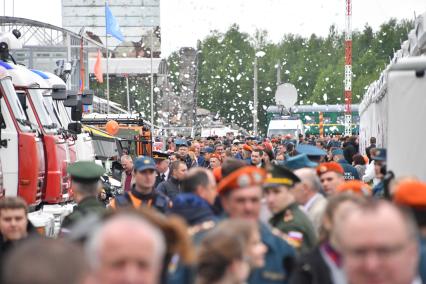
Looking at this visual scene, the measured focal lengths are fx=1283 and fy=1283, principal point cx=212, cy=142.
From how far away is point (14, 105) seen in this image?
17.3m

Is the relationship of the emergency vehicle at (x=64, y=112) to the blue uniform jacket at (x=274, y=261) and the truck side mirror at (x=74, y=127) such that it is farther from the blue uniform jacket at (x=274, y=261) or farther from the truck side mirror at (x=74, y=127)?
the blue uniform jacket at (x=274, y=261)

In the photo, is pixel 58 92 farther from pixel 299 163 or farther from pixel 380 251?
pixel 380 251

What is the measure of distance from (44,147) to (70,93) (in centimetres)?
245

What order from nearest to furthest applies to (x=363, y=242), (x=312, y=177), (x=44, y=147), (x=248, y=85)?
(x=363, y=242) < (x=312, y=177) < (x=44, y=147) < (x=248, y=85)

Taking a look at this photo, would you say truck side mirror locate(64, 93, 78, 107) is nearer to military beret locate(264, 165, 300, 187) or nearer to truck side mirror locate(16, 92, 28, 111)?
truck side mirror locate(16, 92, 28, 111)

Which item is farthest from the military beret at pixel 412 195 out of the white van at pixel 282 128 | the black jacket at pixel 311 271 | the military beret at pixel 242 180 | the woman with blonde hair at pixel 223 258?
the white van at pixel 282 128

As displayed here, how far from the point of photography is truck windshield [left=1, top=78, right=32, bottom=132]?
17.1 meters

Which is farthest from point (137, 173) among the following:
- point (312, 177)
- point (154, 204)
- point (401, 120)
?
point (401, 120)

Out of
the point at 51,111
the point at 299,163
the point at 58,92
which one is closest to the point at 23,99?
the point at 58,92

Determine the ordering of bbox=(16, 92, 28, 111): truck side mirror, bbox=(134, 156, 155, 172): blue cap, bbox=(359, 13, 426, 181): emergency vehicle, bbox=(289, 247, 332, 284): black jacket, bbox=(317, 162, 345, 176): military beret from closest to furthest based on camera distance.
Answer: bbox=(289, 247, 332, 284): black jacket < bbox=(134, 156, 155, 172): blue cap < bbox=(317, 162, 345, 176): military beret < bbox=(359, 13, 426, 181): emergency vehicle < bbox=(16, 92, 28, 111): truck side mirror

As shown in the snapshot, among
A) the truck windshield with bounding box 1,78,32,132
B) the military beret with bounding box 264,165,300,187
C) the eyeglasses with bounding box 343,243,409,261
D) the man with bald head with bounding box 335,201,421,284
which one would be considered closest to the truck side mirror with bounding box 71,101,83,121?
the truck windshield with bounding box 1,78,32,132

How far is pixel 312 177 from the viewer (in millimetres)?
10414

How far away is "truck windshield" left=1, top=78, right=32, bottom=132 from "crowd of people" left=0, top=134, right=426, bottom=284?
5912 millimetres

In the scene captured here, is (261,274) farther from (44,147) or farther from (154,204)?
(44,147)
